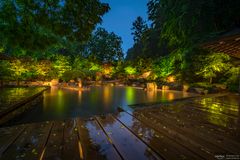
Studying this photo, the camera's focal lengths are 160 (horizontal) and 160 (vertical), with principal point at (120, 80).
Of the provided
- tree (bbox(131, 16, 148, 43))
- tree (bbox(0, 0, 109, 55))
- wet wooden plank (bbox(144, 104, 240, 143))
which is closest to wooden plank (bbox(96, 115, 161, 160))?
wet wooden plank (bbox(144, 104, 240, 143))

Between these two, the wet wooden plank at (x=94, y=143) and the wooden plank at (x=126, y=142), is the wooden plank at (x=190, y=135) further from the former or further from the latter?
the wet wooden plank at (x=94, y=143)

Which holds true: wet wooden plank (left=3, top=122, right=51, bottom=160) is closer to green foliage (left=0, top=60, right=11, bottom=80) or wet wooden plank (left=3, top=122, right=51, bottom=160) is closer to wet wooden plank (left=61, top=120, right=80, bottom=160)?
wet wooden plank (left=61, top=120, right=80, bottom=160)

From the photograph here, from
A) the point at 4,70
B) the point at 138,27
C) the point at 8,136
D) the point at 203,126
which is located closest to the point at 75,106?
the point at 8,136

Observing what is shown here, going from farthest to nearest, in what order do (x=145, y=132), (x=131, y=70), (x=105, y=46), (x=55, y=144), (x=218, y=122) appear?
(x=105, y=46)
(x=131, y=70)
(x=218, y=122)
(x=145, y=132)
(x=55, y=144)

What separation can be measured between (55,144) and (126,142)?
0.98 m

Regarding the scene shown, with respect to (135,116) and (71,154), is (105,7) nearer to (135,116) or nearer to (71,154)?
(135,116)

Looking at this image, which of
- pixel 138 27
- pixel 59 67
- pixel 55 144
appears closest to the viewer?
pixel 55 144

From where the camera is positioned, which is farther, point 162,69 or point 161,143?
point 162,69

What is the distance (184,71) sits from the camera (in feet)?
45.1

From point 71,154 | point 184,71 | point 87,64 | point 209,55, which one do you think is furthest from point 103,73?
point 71,154

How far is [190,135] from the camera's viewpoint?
8.13 ft

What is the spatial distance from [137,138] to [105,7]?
11.9 feet

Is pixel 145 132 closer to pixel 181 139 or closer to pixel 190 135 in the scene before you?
pixel 181 139

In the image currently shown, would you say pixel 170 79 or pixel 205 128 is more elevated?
pixel 170 79
